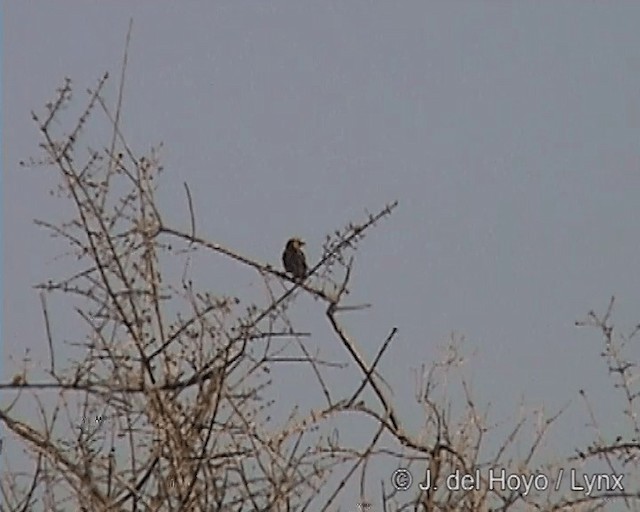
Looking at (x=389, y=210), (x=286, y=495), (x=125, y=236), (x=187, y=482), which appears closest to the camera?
(x=187, y=482)

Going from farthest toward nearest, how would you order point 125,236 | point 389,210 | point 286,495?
point 389,210 < point 125,236 < point 286,495

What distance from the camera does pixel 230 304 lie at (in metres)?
2.99

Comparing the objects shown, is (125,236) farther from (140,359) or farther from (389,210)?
(389,210)

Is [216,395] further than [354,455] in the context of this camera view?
No

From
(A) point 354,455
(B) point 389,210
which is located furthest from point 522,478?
(B) point 389,210

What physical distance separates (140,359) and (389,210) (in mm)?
900

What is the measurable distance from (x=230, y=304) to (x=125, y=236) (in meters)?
0.33

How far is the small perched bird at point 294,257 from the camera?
4047 millimetres

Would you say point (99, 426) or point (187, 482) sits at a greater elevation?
point (99, 426)

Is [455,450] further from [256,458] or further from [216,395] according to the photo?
[216,395]

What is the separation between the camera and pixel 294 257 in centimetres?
487

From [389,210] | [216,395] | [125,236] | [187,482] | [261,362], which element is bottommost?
[187,482]

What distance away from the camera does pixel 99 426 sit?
286 centimetres

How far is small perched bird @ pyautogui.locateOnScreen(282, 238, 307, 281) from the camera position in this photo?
4047 mm
